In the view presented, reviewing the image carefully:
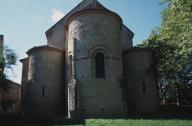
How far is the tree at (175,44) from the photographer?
16984mm

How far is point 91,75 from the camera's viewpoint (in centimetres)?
2012

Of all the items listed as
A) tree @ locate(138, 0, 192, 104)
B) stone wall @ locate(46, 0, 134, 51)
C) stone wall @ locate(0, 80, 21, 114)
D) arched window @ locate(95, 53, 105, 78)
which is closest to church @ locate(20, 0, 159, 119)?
arched window @ locate(95, 53, 105, 78)

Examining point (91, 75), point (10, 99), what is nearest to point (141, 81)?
point (91, 75)

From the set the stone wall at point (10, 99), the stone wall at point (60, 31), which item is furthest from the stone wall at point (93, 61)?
the stone wall at point (10, 99)

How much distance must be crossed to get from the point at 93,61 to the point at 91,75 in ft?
4.20

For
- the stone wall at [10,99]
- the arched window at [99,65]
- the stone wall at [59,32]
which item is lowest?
the stone wall at [10,99]

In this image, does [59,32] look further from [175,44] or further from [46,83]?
[175,44]

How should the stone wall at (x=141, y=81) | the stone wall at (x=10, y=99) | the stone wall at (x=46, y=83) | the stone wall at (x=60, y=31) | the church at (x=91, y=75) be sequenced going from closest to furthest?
the church at (x=91, y=75) < the stone wall at (x=46, y=83) < the stone wall at (x=141, y=81) < the stone wall at (x=60, y=31) < the stone wall at (x=10, y=99)

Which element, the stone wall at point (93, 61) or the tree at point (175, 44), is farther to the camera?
the stone wall at point (93, 61)

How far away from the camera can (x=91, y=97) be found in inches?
773

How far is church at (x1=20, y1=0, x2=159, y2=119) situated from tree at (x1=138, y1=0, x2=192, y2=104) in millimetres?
2195

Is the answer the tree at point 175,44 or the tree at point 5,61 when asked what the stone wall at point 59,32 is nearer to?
the tree at point 5,61

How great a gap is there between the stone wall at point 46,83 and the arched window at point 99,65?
5493mm

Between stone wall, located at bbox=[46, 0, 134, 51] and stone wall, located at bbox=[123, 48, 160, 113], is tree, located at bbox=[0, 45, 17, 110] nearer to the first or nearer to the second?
stone wall, located at bbox=[46, 0, 134, 51]
